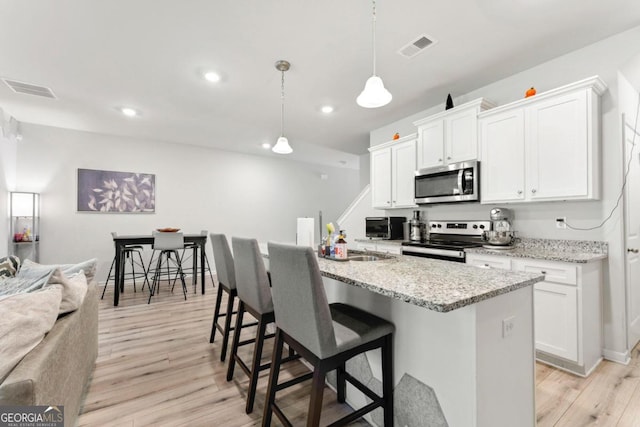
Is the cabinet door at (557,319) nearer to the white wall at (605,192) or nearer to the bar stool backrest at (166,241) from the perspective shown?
the white wall at (605,192)

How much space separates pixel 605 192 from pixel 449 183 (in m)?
1.25

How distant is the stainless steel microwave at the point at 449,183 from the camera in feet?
9.87

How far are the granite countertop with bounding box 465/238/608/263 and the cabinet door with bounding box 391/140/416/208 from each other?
4.18 ft

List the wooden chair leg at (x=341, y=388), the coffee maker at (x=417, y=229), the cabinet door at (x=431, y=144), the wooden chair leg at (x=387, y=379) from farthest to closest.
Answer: the coffee maker at (x=417, y=229)
the cabinet door at (x=431, y=144)
the wooden chair leg at (x=341, y=388)
the wooden chair leg at (x=387, y=379)

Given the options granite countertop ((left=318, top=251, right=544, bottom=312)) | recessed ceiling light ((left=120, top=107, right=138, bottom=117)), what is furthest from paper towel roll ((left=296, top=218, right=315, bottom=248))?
recessed ceiling light ((left=120, top=107, right=138, bottom=117))

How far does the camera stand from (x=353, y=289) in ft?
5.65

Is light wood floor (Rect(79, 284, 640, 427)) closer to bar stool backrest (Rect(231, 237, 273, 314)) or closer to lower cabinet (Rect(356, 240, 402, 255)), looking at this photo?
bar stool backrest (Rect(231, 237, 273, 314))

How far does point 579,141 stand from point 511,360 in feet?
6.79

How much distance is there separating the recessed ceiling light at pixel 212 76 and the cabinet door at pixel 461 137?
8.28 ft

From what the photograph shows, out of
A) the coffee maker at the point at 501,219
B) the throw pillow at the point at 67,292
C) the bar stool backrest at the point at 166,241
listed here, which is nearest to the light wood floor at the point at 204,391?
the throw pillow at the point at 67,292

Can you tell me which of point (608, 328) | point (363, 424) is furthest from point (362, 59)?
point (608, 328)

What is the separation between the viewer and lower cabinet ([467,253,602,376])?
2.05 metres

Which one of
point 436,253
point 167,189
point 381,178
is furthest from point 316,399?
point 167,189

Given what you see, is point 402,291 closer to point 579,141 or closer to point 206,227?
point 579,141
